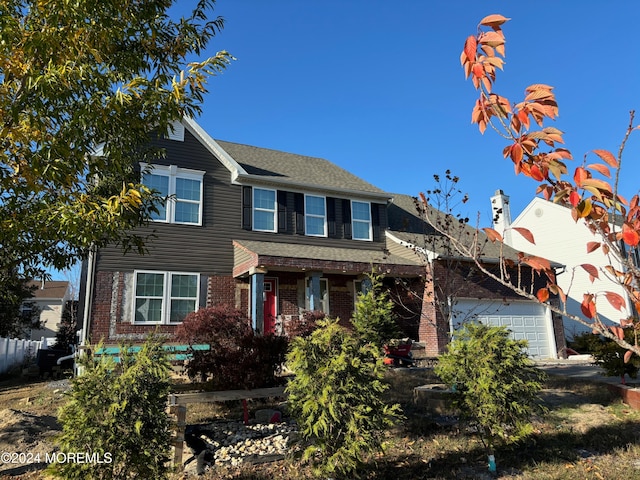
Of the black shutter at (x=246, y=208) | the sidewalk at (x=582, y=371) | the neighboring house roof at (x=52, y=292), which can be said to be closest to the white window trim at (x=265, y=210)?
the black shutter at (x=246, y=208)

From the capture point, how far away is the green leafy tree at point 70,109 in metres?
4.58

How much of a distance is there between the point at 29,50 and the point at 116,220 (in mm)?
1891

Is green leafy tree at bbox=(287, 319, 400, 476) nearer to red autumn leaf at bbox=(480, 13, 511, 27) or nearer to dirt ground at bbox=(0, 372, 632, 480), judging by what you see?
dirt ground at bbox=(0, 372, 632, 480)

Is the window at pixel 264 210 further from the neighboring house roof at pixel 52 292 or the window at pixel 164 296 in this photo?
the neighboring house roof at pixel 52 292

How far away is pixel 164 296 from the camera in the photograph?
567 inches

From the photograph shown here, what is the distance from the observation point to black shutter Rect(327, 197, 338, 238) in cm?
1775

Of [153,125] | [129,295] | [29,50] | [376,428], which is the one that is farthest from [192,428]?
[129,295]

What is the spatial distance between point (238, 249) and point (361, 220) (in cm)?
561

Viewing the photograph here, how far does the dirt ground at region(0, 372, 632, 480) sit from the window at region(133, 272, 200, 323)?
3.13 meters

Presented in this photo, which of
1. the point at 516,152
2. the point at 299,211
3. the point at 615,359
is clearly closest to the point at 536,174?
A: the point at 516,152

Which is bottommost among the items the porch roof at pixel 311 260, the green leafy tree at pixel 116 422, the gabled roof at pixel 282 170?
the green leafy tree at pixel 116 422

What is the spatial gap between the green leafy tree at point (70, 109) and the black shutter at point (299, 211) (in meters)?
11.3

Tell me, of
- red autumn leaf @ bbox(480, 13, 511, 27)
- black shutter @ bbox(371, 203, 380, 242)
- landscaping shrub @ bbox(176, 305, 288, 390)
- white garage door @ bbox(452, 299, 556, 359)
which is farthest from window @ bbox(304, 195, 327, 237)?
red autumn leaf @ bbox(480, 13, 511, 27)

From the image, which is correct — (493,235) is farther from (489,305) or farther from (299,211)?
(489,305)
